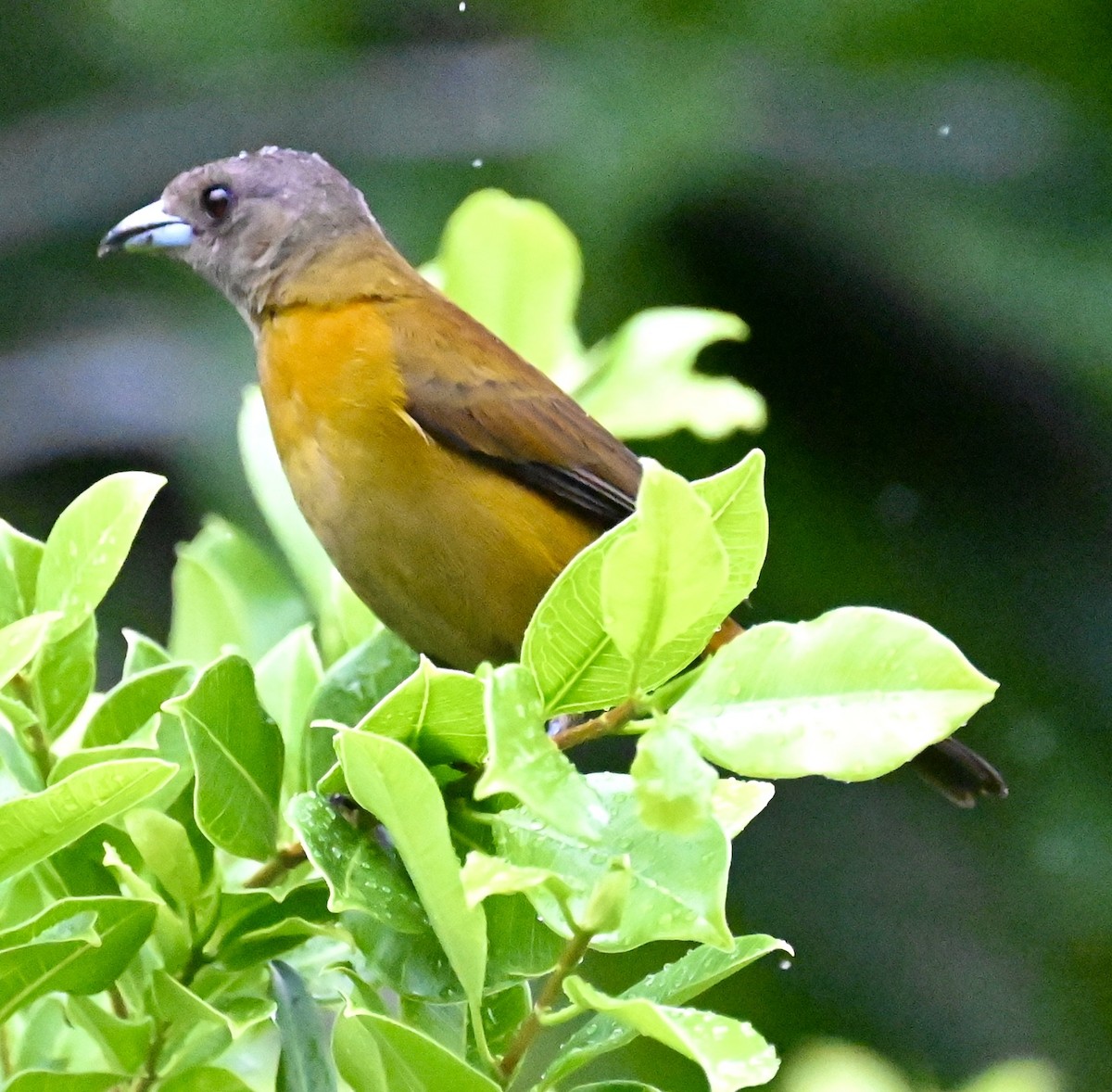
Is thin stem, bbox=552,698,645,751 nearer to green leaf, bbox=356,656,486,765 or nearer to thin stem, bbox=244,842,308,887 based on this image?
green leaf, bbox=356,656,486,765

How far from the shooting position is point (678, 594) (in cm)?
114

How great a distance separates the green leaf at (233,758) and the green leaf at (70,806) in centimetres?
12

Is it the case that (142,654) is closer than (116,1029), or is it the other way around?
(116,1029)

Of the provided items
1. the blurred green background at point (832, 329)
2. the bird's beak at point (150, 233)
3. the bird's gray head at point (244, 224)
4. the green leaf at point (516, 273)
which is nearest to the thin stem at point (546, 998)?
the green leaf at point (516, 273)

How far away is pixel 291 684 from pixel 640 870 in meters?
0.85

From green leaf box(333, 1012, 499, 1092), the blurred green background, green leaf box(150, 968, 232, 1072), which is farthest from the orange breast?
the blurred green background

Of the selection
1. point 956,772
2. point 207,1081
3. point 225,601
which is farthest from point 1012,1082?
point 225,601

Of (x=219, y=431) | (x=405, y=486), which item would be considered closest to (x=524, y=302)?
(x=405, y=486)

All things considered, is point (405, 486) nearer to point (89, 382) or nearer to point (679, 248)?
point (679, 248)

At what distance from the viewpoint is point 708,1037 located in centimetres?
113

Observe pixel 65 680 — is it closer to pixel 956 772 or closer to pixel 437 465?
pixel 437 465

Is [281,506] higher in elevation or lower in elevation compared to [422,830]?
lower

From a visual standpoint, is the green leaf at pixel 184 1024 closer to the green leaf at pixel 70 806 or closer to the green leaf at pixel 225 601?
the green leaf at pixel 70 806

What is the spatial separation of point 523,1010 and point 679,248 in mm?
2941
